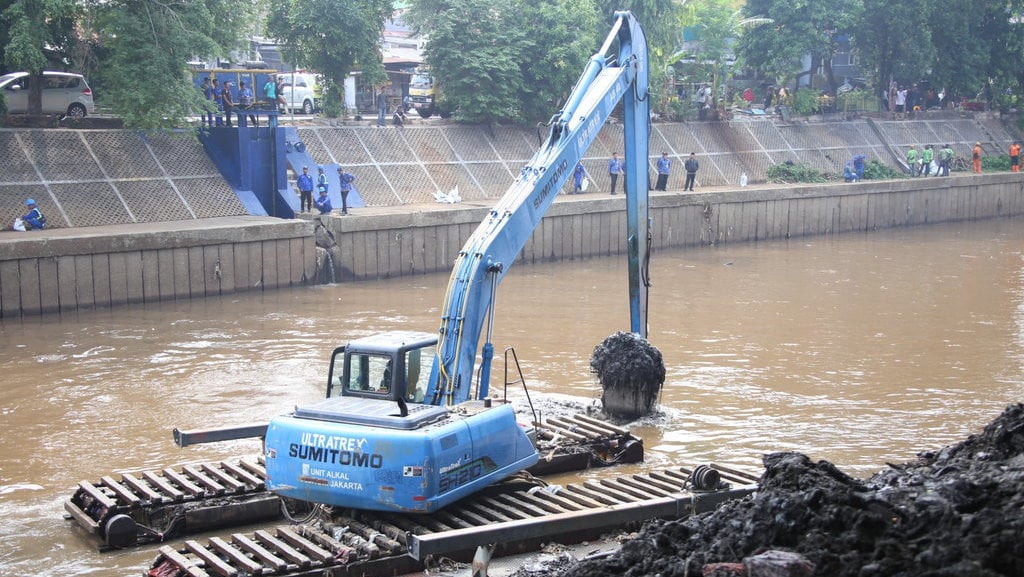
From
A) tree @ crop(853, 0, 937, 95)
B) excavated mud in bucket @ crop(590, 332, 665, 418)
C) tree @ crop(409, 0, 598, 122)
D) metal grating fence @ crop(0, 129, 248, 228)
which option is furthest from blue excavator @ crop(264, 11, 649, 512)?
tree @ crop(853, 0, 937, 95)

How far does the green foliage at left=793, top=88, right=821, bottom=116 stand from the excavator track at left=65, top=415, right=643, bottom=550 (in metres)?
33.4

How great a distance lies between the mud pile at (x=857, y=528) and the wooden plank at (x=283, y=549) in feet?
→ 8.74

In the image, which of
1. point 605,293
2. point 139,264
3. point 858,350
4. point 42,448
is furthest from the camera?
point 605,293

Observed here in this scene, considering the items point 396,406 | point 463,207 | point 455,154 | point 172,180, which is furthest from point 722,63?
point 396,406

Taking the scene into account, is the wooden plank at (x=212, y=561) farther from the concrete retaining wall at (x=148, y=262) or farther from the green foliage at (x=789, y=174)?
the green foliage at (x=789, y=174)

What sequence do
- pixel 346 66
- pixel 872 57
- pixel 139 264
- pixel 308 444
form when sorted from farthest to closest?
1. pixel 872 57
2. pixel 346 66
3. pixel 139 264
4. pixel 308 444

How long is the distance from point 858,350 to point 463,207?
12111mm

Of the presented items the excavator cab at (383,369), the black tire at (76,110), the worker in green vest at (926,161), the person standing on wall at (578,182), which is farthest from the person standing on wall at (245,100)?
the worker in green vest at (926,161)

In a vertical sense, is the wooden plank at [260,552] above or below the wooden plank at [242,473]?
below

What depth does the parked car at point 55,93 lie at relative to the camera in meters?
29.3

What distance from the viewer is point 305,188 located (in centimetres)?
2831

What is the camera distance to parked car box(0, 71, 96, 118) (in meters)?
29.3

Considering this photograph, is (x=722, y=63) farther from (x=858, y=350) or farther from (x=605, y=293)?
(x=858, y=350)

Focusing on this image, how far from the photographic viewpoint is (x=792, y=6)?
1716 inches
